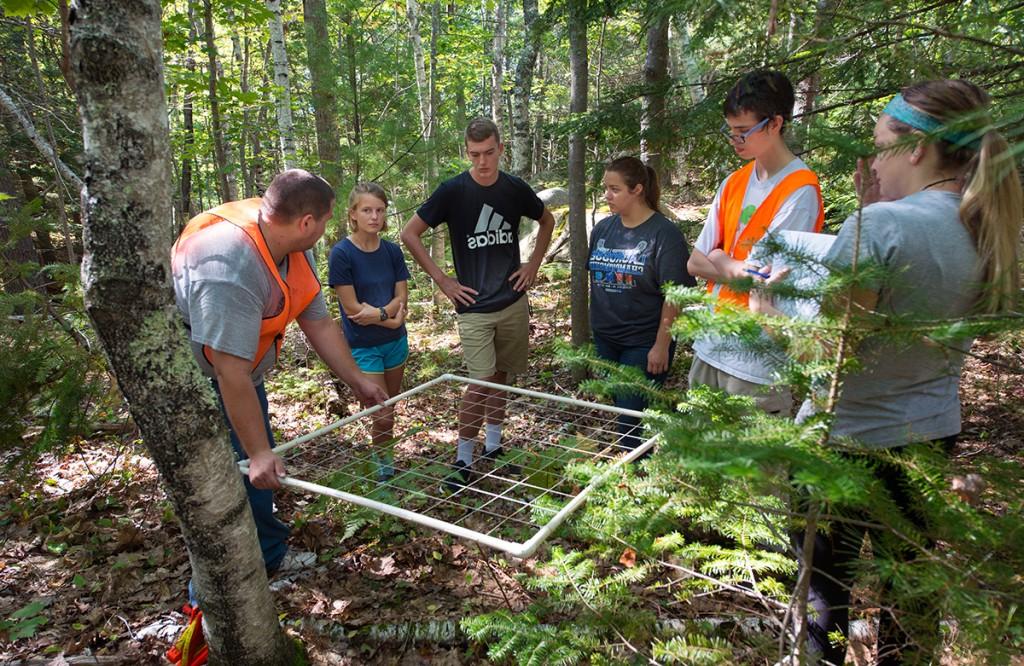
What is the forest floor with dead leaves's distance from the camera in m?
2.60

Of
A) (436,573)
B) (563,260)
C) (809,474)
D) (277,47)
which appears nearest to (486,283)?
(436,573)

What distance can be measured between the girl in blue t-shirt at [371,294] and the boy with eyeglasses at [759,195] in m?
2.11

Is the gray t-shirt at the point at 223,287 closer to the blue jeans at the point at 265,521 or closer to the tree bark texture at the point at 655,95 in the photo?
the blue jeans at the point at 265,521

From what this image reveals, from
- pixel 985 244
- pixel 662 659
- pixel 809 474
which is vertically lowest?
pixel 662 659

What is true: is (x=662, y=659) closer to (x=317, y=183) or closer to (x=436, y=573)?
(x=436, y=573)

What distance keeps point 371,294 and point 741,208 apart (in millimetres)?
2413

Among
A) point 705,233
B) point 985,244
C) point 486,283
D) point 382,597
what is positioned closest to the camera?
point 985,244

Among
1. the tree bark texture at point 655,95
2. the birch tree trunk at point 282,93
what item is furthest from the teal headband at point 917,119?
the birch tree trunk at point 282,93

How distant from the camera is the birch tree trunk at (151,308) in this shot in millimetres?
1625

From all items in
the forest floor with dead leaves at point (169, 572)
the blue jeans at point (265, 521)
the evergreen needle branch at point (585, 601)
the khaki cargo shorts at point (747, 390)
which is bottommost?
the forest floor with dead leaves at point (169, 572)

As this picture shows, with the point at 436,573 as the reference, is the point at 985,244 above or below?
above

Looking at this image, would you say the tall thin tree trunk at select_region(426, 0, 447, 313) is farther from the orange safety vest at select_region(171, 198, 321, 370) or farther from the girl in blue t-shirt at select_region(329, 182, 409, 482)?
the orange safety vest at select_region(171, 198, 321, 370)

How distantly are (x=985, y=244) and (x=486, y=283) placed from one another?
274 centimetres

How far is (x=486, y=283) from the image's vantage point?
3.80 meters
